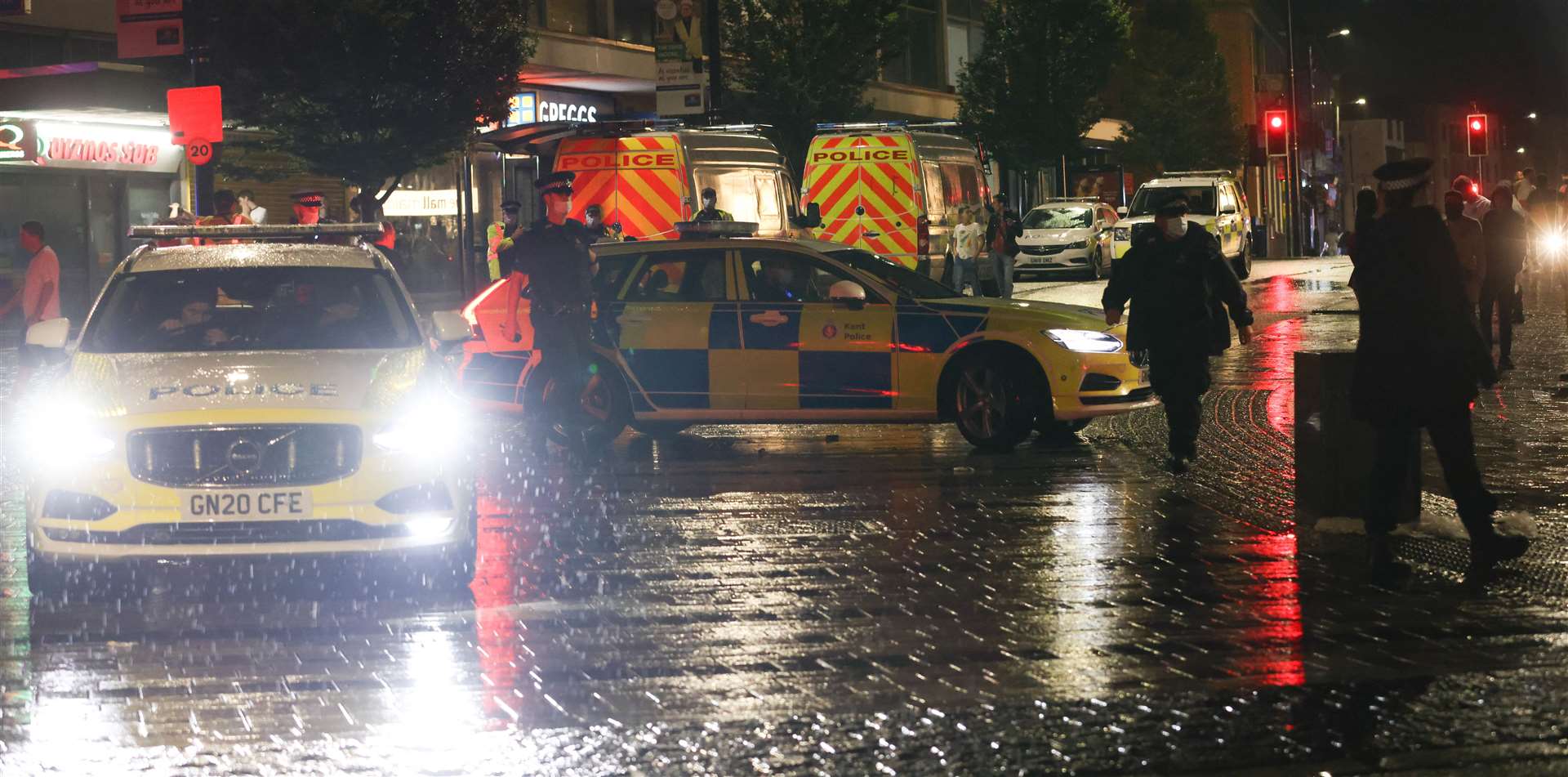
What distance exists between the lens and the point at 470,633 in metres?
7.59

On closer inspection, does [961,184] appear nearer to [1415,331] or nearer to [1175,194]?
[1175,194]

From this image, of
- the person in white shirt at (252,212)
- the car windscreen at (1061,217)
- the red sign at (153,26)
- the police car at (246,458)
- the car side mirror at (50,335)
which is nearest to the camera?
the police car at (246,458)

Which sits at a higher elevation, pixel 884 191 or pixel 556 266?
pixel 884 191

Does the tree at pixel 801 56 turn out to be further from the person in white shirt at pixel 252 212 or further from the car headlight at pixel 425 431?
the car headlight at pixel 425 431

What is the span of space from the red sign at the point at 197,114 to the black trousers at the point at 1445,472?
549 inches

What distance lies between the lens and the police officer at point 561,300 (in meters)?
13.1

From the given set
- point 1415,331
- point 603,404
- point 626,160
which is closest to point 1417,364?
point 1415,331

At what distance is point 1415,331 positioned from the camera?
27.7ft

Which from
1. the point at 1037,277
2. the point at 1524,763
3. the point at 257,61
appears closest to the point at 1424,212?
the point at 1524,763

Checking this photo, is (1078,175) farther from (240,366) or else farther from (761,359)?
(240,366)

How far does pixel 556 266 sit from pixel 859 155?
15.3 m

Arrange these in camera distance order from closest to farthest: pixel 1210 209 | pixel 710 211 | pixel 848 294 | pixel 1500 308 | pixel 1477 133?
pixel 848 294 → pixel 1500 308 → pixel 710 211 → pixel 1210 209 → pixel 1477 133

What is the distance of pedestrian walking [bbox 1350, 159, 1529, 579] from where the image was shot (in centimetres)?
840

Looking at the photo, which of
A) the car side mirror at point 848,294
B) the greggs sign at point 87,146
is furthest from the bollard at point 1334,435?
the greggs sign at point 87,146
